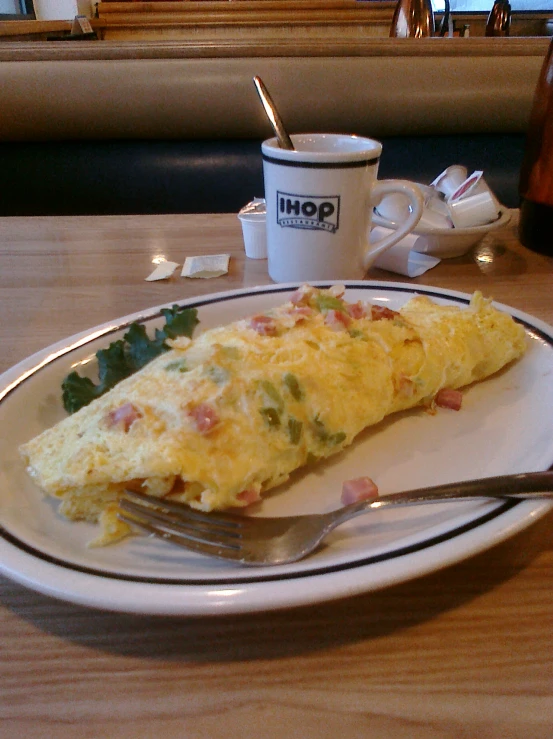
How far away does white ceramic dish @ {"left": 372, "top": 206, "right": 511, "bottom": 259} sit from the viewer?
1365 mm

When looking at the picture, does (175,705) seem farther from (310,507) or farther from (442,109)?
(442,109)

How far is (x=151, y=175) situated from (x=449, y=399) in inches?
82.6

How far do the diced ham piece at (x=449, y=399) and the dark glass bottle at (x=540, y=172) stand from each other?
2.66 ft

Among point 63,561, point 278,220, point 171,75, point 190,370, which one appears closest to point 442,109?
point 171,75

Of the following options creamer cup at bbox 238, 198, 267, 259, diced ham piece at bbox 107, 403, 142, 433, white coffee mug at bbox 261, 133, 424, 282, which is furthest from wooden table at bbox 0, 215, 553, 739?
creamer cup at bbox 238, 198, 267, 259

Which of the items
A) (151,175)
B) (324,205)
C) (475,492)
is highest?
(324,205)

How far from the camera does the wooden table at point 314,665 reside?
0.44m

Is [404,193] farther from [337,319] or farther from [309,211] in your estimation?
[337,319]

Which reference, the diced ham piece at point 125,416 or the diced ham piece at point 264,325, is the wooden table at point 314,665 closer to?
the diced ham piece at point 125,416

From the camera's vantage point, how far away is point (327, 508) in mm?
648

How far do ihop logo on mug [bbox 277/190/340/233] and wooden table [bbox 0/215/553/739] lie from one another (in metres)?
0.75

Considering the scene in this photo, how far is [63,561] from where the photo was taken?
508mm

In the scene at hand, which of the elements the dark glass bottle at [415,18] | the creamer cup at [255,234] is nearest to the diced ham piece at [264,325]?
the creamer cup at [255,234]

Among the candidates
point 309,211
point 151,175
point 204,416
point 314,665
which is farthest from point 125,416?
point 151,175
